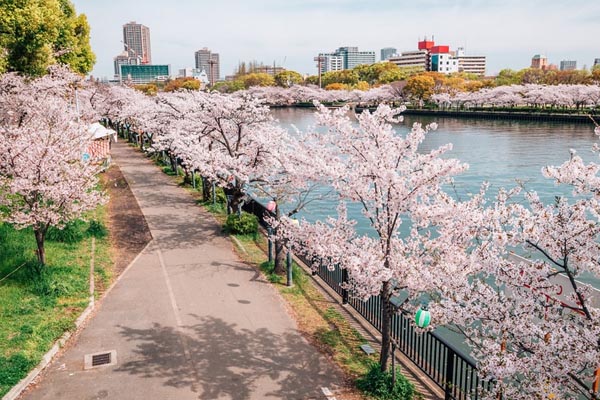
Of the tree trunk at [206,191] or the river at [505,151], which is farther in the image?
the river at [505,151]

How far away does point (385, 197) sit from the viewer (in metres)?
10.1

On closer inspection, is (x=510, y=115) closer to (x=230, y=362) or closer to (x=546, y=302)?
(x=230, y=362)

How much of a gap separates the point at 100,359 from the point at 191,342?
6.73 feet

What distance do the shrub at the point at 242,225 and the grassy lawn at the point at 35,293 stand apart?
4.98m

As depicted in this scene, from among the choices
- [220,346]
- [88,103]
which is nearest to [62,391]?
[220,346]

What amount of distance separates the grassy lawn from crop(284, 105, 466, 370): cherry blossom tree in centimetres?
683

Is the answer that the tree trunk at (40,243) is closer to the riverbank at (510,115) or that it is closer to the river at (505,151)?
the river at (505,151)

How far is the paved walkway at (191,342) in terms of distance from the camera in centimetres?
997

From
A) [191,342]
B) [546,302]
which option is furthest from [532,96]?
[546,302]

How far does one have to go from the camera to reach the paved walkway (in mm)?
9969

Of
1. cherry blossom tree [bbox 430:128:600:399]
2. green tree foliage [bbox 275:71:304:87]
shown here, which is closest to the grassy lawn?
cherry blossom tree [bbox 430:128:600:399]

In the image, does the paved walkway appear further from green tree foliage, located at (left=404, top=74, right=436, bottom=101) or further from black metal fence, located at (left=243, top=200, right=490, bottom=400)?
green tree foliage, located at (left=404, top=74, right=436, bottom=101)

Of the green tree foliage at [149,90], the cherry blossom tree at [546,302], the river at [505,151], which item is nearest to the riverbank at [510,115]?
the river at [505,151]

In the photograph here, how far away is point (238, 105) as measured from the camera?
2120 cm
